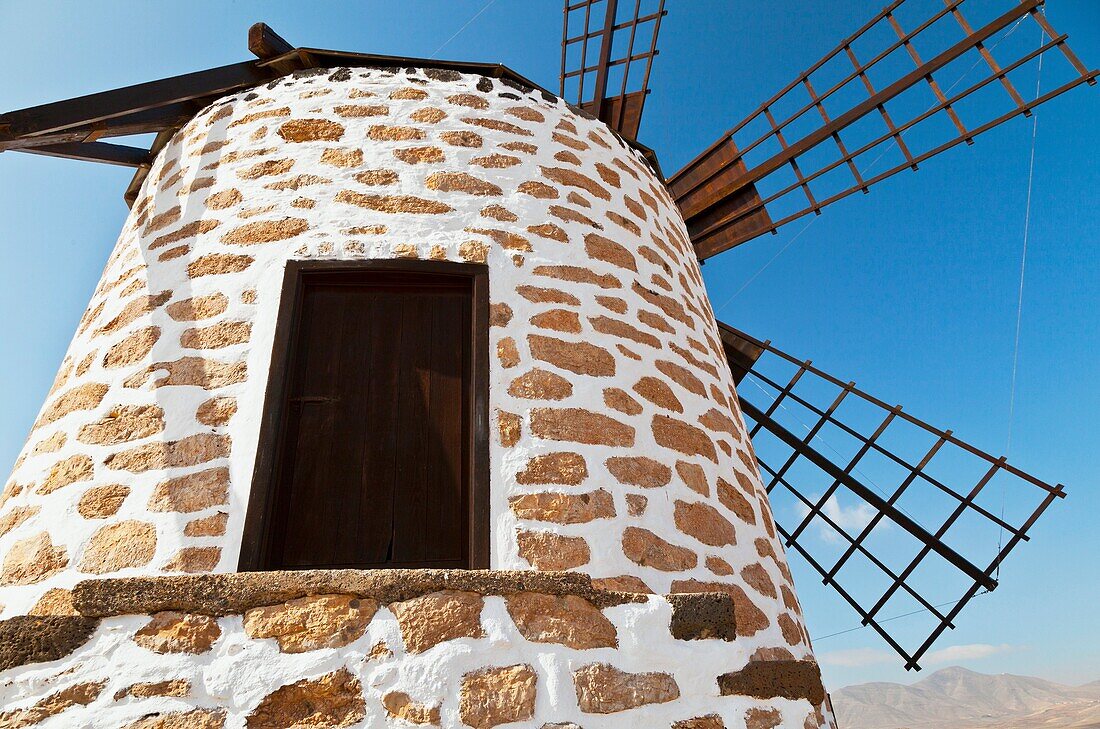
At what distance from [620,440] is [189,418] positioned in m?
1.65

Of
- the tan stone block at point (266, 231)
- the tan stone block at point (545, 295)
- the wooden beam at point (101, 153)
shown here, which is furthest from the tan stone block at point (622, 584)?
the wooden beam at point (101, 153)

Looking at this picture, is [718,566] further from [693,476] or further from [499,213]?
[499,213]

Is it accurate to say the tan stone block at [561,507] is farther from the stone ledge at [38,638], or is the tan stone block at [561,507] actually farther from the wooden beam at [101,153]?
the wooden beam at [101,153]

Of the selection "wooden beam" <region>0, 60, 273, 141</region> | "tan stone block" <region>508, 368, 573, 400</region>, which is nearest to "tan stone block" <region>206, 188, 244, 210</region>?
"wooden beam" <region>0, 60, 273, 141</region>

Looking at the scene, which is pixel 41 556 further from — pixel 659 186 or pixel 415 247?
pixel 659 186

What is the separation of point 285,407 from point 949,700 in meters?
55.1

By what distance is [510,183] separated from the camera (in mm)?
3414

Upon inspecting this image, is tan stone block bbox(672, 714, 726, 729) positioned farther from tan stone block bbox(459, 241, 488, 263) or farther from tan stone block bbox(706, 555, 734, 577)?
tan stone block bbox(459, 241, 488, 263)

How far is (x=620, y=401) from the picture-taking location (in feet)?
9.57

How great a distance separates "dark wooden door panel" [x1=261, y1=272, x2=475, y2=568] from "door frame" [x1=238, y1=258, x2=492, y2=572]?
0.11ft

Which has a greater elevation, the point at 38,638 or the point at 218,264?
the point at 218,264

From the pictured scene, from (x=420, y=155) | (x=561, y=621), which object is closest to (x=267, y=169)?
(x=420, y=155)

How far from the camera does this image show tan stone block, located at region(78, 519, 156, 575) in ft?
7.79

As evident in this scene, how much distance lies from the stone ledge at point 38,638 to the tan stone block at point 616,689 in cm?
112
